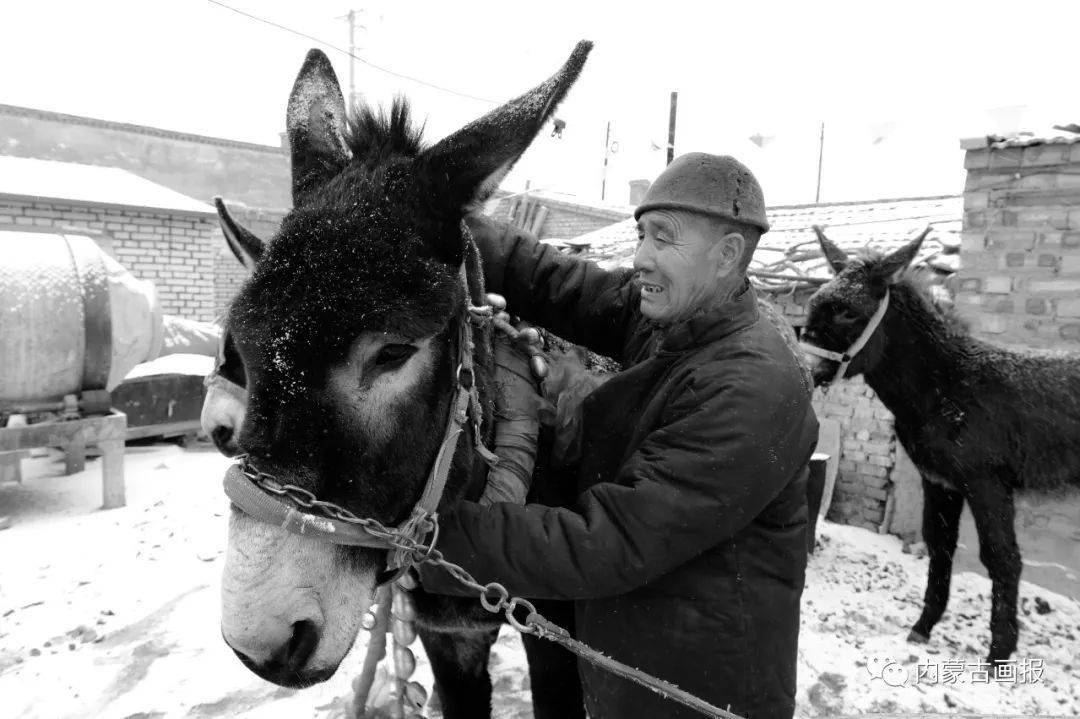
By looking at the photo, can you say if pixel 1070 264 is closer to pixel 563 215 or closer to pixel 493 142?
pixel 493 142

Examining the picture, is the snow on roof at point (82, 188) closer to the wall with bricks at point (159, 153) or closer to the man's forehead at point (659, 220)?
the wall with bricks at point (159, 153)

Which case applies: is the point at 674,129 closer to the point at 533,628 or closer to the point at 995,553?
the point at 995,553

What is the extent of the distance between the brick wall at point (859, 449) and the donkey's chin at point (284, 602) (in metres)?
6.44

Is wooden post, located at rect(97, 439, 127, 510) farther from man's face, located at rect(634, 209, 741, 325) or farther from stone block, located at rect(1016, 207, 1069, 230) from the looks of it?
stone block, located at rect(1016, 207, 1069, 230)

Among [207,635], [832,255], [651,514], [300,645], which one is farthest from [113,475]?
[832,255]

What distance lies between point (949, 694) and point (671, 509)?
3744 mm

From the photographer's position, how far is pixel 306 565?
121 centimetres

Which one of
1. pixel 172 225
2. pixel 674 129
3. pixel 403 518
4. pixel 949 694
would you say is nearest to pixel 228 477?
pixel 403 518

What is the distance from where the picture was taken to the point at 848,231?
859cm

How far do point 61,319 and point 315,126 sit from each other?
17.9 ft

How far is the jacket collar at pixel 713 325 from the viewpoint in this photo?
1.61 m

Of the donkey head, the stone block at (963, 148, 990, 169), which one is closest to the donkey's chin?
the donkey head

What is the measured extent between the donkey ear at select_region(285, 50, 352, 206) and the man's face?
2.96 ft

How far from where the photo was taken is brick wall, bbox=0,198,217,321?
10.5 metres
